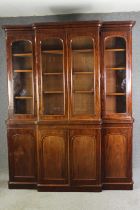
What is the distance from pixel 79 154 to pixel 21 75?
4.21 ft

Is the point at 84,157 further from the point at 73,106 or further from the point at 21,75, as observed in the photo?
the point at 21,75

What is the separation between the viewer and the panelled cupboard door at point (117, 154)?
3471 mm

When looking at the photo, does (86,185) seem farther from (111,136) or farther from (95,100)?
(95,100)

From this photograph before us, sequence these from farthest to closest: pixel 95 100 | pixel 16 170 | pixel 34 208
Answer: pixel 16 170, pixel 95 100, pixel 34 208

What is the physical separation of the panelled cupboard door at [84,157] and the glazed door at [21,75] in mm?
658

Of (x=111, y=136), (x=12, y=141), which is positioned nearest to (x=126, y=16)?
(x=111, y=136)

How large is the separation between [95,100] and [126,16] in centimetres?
145

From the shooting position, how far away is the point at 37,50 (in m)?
3.41

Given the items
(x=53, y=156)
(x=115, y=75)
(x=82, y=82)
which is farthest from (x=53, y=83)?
(x=53, y=156)

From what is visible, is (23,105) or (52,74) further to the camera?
(23,105)

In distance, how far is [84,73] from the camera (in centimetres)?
346

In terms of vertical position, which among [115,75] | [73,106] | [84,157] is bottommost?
[84,157]

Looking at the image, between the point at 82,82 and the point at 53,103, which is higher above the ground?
the point at 82,82

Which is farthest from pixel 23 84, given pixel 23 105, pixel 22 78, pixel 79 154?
pixel 79 154
